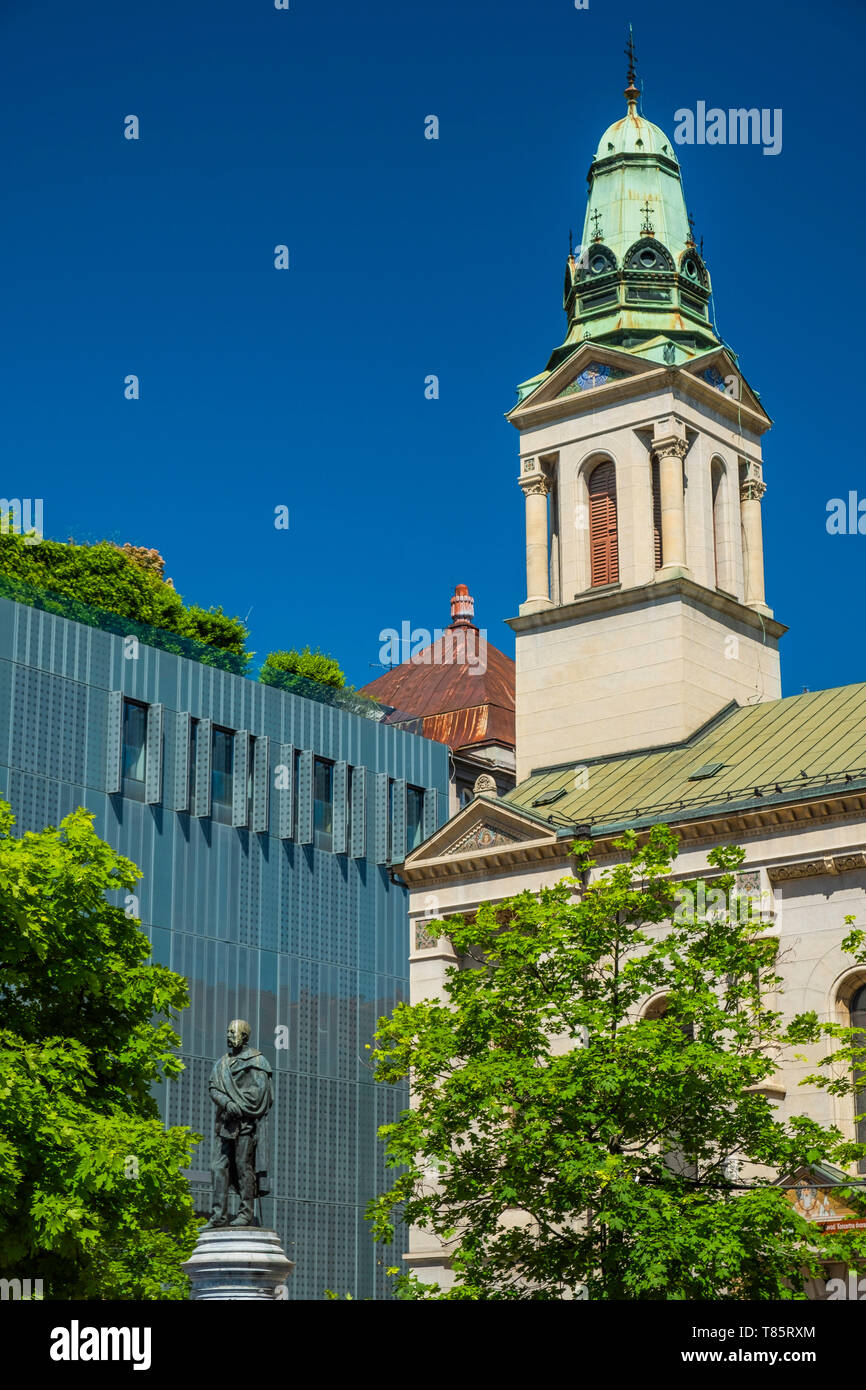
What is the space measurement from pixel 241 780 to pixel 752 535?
66.5 feet

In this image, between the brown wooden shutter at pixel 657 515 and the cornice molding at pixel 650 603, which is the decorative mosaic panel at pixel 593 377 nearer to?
the brown wooden shutter at pixel 657 515

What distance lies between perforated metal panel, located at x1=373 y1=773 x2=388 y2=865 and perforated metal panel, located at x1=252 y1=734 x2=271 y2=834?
5898 mm

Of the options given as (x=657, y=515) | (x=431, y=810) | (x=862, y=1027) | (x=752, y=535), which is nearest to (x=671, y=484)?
(x=657, y=515)

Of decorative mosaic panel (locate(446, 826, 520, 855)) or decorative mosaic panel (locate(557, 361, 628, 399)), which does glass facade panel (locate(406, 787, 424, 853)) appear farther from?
decorative mosaic panel (locate(446, 826, 520, 855))

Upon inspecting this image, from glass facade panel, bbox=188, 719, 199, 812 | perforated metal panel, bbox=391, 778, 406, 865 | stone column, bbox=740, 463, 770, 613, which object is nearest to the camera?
stone column, bbox=740, 463, 770, 613

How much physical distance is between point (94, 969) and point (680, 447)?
3195 centimetres

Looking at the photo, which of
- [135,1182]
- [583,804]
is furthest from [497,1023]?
[583,804]

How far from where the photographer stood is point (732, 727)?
2286 inches

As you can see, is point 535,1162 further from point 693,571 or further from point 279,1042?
point 279,1042

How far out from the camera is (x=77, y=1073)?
3550 centimetres

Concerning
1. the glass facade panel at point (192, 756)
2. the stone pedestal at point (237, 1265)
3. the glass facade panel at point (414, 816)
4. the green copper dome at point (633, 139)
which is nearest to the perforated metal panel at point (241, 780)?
the glass facade panel at point (192, 756)

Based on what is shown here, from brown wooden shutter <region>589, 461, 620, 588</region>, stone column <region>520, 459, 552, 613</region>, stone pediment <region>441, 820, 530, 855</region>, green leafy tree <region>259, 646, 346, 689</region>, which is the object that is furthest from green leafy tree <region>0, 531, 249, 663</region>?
stone pediment <region>441, 820, 530, 855</region>

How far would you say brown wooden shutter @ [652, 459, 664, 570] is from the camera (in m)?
62.1

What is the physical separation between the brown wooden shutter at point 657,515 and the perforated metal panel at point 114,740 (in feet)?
61.3
